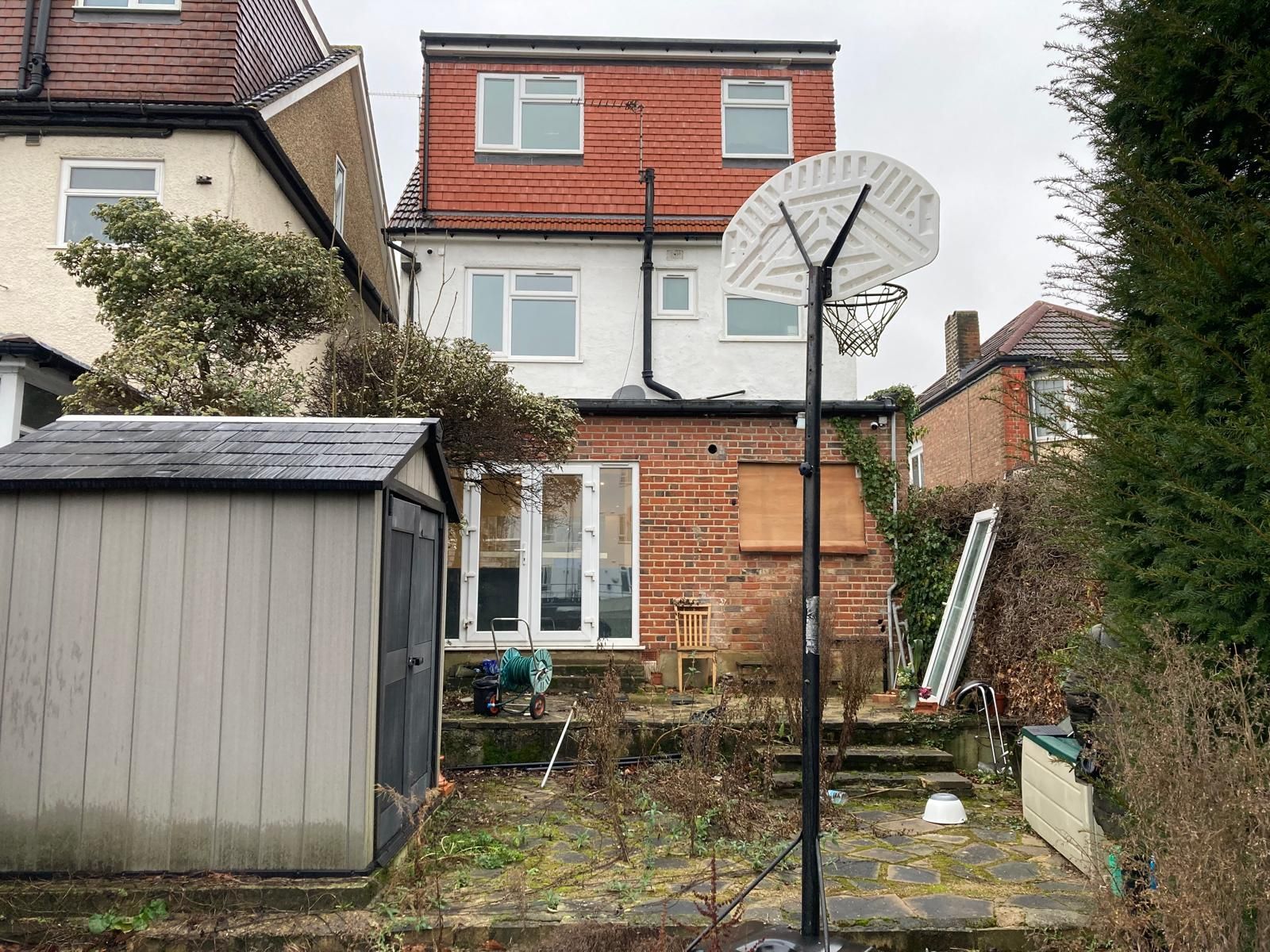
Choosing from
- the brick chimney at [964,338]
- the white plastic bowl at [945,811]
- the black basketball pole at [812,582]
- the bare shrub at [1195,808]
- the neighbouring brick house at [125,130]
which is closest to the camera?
the bare shrub at [1195,808]

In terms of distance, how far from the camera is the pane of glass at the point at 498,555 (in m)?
11.1

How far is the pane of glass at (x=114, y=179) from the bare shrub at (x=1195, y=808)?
11379 mm

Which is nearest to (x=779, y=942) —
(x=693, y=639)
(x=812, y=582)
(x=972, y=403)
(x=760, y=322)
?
(x=812, y=582)

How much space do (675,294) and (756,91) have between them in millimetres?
3808

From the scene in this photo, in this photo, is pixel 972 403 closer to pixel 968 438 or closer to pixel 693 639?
pixel 968 438

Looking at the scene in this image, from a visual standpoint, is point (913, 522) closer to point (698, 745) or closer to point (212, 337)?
point (698, 745)

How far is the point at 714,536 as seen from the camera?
1120 centimetres

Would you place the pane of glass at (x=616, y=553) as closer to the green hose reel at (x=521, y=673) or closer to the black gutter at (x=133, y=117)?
the green hose reel at (x=521, y=673)

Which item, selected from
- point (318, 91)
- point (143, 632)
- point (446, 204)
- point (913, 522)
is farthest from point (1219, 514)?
point (318, 91)

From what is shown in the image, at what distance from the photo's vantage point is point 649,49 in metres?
14.8

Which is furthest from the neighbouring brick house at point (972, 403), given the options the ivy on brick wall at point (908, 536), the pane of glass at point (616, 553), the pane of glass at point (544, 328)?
the pane of glass at point (616, 553)

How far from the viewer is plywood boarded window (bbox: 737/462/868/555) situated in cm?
1119

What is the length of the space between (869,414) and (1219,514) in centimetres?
784

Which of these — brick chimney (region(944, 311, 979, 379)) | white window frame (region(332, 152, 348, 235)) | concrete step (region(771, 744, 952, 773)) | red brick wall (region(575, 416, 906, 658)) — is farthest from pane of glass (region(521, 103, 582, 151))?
brick chimney (region(944, 311, 979, 379))
